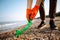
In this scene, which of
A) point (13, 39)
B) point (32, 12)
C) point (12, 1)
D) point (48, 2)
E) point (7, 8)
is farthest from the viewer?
point (7, 8)

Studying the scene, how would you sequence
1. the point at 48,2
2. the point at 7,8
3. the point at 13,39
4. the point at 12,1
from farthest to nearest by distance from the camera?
the point at 7,8, the point at 12,1, the point at 48,2, the point at 13,39

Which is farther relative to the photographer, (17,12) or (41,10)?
(17,12)

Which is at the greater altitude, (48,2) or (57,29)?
(48,2)

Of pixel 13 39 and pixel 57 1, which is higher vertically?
pixel 57 1

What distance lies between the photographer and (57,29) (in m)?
1.04

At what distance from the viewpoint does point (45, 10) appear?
1.13 metres

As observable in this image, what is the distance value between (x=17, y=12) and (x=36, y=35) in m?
0.36

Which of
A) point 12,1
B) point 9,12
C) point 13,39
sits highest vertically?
point 12,1

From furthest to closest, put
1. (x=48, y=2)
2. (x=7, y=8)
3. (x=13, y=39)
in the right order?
(x=7, y=8) → (x=48, y=2) → (x=13, y=39)

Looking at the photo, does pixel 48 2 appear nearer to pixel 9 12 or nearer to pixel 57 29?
pixel 57 29

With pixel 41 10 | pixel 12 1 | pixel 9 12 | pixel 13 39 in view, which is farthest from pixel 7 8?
pixel 13 39

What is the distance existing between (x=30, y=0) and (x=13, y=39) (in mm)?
371

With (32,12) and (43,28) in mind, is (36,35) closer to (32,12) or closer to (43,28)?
(43,28)

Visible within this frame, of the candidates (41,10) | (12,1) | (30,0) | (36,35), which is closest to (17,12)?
(12,1)
